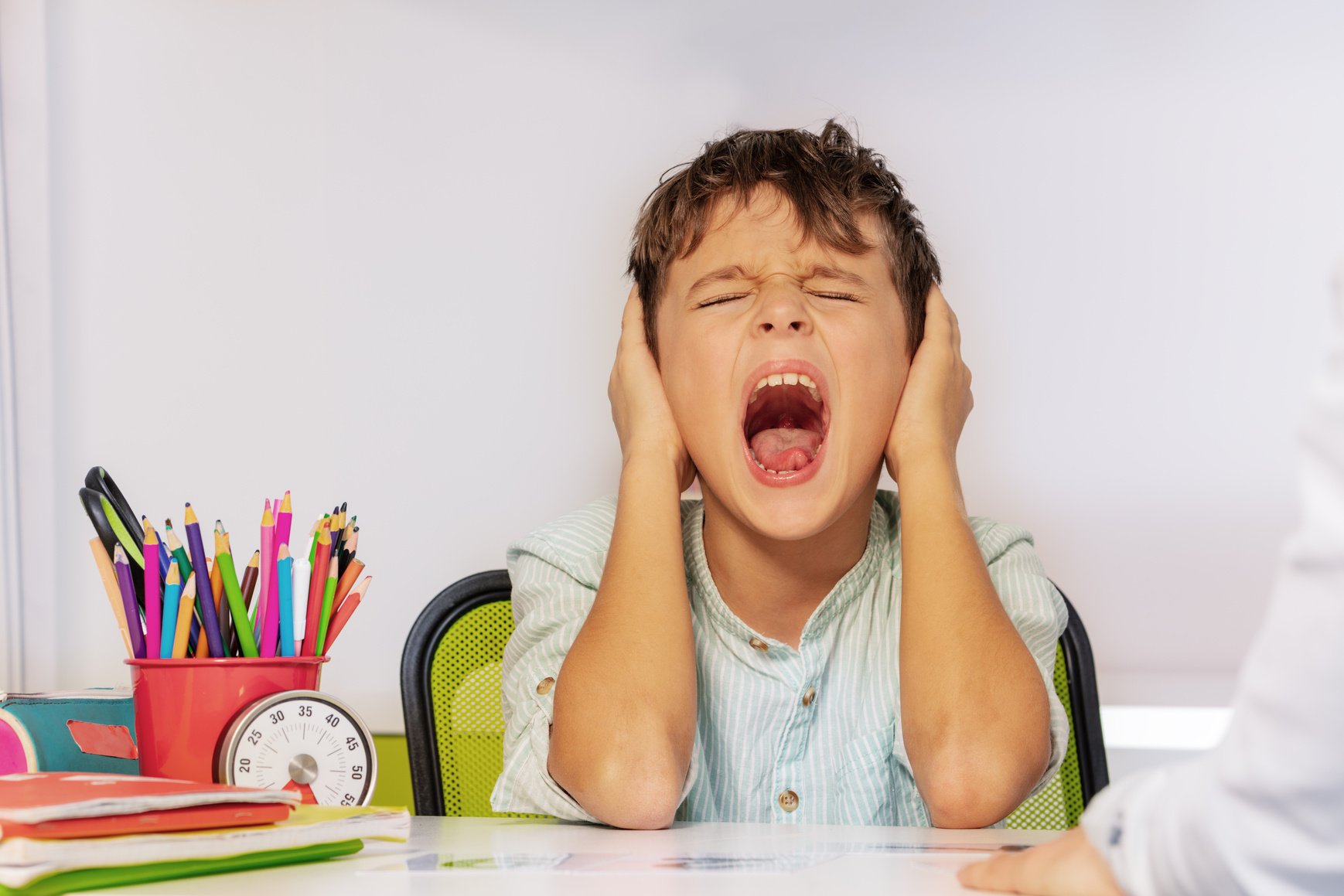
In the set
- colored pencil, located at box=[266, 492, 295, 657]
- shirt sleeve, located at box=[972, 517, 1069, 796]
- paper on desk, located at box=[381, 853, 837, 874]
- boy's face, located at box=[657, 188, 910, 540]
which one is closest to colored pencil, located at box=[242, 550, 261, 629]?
colored pencil, located at box=[266, 492, 295, 657]

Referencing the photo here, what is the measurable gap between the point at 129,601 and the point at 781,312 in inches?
24.8

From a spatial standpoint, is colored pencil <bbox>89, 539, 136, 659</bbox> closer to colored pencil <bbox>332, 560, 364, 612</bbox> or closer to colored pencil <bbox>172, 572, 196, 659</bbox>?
colored pencil <bbox>172, 572, 196, 659</bbox>

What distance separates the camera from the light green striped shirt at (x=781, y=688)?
1112 millimetres

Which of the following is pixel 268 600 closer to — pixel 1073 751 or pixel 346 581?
pixel 346 581

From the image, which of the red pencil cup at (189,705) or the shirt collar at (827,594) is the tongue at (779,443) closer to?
the shirt collar at (827,594)

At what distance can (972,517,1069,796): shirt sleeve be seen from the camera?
107 centimetres

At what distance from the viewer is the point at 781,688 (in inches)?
45.6

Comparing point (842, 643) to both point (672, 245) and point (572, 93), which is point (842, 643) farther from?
point (572, 93)

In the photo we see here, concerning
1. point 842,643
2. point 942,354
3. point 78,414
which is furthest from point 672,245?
point 78,414

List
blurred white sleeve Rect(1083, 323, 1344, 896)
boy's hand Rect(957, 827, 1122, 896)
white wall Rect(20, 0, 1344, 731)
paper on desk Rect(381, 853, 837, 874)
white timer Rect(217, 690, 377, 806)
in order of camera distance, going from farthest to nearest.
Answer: white wall Rect(20, 0, 1344, 731) < white timer Rect(217, 690, 377, 806) < paper on desk Rect(381, 853, 837, 874) < boy's hand Rect(957, 827, 1122, 896) < blurred white sleeve Rect(1083, 323, 1344, 896)

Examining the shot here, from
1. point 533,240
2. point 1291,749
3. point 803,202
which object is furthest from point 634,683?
point 533,240

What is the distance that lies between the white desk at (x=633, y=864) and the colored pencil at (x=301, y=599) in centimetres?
17

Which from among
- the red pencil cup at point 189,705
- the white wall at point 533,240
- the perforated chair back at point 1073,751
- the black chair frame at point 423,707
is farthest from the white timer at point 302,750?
the white wall at point 533,240

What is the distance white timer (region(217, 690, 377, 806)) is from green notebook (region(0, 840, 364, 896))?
0.54ft
